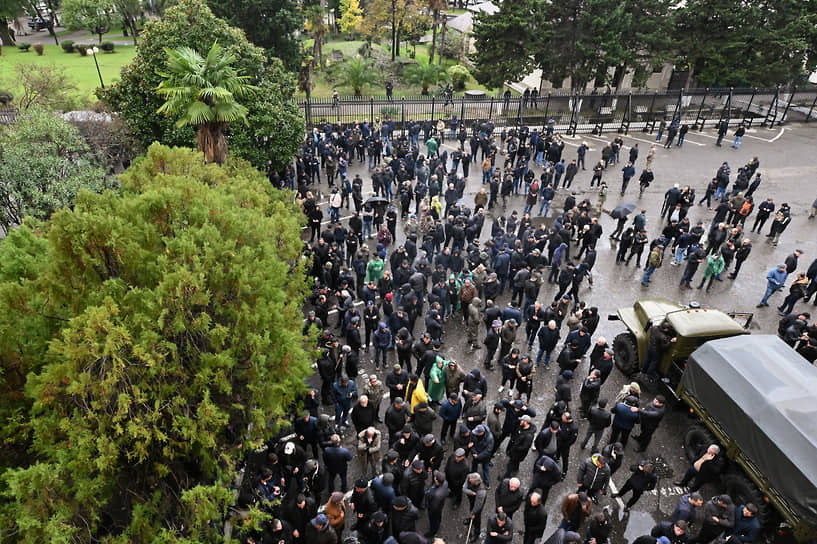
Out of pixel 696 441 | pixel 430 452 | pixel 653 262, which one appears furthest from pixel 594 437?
pixel 653 262

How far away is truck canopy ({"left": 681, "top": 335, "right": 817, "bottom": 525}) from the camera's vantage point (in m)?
7.35

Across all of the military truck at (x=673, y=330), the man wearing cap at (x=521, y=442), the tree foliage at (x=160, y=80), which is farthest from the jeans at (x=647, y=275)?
the tree foliage at (x=160, y=80)

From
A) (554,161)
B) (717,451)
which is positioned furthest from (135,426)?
(554,161)

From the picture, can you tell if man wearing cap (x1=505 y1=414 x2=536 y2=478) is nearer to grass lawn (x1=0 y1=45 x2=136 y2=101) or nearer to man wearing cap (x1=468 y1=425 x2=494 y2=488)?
man wearing cap (x1=468 y1=425 x2=494 y2=488)

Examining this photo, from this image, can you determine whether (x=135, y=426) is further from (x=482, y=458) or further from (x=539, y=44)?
(x=539, y=44)

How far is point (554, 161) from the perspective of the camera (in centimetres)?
2262

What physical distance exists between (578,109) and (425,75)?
17490 mm

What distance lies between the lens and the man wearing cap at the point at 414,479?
8.02m

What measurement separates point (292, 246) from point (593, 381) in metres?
7.10

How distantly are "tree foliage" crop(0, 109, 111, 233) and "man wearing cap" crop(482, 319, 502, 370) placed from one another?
11.8m

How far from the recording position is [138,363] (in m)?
6.04

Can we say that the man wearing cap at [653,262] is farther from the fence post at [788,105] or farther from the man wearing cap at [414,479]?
the fence post at [788,105]

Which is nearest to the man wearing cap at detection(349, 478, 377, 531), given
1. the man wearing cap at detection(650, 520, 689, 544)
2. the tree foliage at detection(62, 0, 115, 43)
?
the man wearing cap at detection(650, 520, 689, 544)

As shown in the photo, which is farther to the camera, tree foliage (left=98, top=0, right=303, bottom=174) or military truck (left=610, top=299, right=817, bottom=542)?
Answer: tree foliage (left=98, top=0, right=303, bottom=174)
